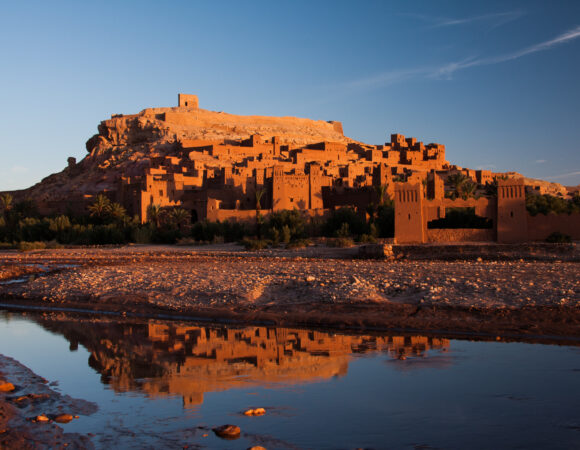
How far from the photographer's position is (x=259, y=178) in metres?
42.0

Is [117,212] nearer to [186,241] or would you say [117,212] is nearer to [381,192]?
[186,241]

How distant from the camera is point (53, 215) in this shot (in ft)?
155

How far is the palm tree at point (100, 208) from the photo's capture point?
43656 mm

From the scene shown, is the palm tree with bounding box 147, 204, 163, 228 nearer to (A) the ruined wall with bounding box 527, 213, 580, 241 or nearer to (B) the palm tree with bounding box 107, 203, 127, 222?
(B) the palm tree with bounding box 107, 203, 127, 222

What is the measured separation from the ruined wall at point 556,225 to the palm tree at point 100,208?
30.0m

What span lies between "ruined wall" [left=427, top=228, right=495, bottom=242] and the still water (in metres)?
16.5

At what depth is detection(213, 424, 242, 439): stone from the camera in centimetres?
544

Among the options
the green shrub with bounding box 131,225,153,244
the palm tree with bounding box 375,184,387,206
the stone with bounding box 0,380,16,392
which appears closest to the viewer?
the stone with bounding box 0,380,16,392

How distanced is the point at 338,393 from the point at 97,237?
114 ft

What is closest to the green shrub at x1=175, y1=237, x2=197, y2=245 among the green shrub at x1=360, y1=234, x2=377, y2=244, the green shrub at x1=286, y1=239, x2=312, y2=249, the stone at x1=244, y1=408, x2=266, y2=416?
the green shrub at x1=286, y1=239, x2=312, y2=249

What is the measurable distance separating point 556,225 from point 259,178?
72.1 ft

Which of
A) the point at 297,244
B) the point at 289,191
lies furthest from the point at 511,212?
the point at 289,191

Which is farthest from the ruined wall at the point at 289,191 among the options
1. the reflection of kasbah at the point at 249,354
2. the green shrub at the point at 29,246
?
the reflection of kasbah at the point at 249,354

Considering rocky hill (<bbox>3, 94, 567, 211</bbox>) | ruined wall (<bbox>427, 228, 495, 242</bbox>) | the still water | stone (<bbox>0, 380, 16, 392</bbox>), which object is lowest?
the still water
